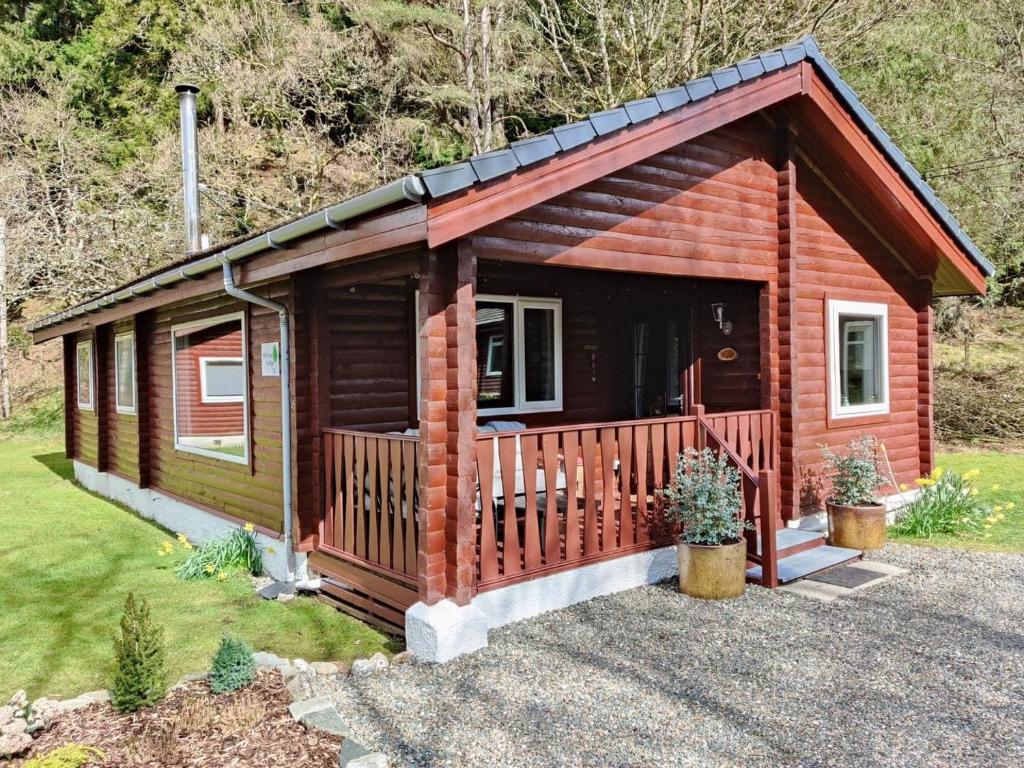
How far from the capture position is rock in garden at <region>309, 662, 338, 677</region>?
4074 mm

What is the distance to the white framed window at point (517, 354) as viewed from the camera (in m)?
7.53

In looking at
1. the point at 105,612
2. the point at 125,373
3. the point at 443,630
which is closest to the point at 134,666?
A: the point at 443,630

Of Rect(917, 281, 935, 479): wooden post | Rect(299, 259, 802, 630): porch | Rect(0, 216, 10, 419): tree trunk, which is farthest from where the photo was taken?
Rect(0, 216, 10, 419): tree trunk

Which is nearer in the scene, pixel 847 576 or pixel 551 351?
pixel 847 576

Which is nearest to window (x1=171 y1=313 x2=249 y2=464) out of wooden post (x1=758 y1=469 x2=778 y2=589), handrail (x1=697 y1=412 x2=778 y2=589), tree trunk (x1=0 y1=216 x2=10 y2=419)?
handrail (x1=697 y1=412 x2=778 y2=589)

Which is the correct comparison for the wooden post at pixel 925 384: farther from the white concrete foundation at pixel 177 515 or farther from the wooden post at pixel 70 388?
the wooden post at pixel 70 388

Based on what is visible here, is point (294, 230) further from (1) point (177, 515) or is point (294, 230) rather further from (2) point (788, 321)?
(1) point (177, 515)

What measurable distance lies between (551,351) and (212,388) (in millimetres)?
3614

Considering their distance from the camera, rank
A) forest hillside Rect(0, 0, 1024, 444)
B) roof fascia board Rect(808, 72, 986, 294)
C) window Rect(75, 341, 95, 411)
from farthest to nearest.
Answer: forest hillside Rect(0, 0, 1024, 444) < window Rect(75, 341, 95, 411) < roof fascia board Rect(808, 72, 986, 294)

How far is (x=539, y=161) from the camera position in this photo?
434 centimetres

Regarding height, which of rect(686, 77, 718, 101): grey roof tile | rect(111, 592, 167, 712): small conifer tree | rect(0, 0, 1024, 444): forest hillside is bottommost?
rect(111, 592, 167, 712): small conifer tree

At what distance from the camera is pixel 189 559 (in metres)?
6.64

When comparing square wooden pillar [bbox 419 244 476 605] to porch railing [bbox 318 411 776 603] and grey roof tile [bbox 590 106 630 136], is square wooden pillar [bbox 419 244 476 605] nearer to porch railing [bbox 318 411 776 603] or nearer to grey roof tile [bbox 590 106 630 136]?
porch railing [bbox 318 411 776 603]

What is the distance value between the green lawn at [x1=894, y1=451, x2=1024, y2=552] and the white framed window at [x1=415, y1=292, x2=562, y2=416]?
393 centimetres
